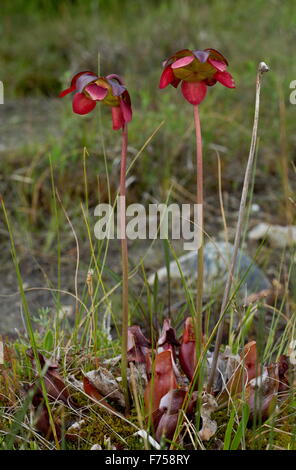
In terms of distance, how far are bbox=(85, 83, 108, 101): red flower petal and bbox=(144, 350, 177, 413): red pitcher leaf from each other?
1.79 ft

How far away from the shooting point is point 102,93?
1.33m

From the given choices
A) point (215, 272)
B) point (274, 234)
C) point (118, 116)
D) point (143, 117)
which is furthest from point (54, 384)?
point (143, 117)

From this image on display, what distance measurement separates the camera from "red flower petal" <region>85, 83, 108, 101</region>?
4.32ft

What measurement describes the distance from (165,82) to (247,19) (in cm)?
358

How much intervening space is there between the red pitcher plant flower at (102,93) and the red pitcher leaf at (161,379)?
498 millimetres

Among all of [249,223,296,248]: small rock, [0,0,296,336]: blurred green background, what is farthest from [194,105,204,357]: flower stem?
[249,223,296,248]: small rock

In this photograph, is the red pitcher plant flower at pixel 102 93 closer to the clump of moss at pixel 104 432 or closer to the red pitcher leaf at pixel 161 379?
the red pitcher leaf at pixel 161 379

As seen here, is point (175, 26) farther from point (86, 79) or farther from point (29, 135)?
point (86, 79)

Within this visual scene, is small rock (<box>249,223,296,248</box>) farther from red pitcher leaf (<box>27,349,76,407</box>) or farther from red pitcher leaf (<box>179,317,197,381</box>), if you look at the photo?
red pitcher leaf (<box>27,349,76,407</box>)

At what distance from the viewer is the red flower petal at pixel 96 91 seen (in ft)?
4.32

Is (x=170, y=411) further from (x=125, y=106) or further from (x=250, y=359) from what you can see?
(x=125, y=106)

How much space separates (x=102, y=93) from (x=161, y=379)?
2.01ft

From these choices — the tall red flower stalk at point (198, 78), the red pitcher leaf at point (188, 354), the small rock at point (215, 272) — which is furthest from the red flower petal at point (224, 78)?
the small rock at point (215, 272)
